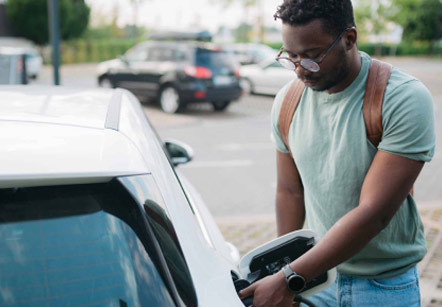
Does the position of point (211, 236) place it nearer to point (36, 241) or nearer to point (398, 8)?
point (36, 241)

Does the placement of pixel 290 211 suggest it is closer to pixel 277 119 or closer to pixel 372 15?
pixel 277 119

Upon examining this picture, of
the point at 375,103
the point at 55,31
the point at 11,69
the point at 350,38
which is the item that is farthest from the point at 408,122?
the point at 55,31

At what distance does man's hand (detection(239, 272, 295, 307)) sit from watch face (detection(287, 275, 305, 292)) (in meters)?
0.02

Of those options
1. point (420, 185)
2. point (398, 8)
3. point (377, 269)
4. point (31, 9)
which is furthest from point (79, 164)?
point (398, 8)

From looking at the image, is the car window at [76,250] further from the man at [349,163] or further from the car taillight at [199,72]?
the car taillight at [199,72]

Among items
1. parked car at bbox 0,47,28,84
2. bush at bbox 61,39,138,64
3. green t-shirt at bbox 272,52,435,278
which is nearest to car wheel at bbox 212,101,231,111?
parked car at bbox 0,47,28,84

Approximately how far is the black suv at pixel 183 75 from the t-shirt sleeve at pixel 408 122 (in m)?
12.5

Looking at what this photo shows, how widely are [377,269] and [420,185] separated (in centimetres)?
606

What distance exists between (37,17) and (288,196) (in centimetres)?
3842

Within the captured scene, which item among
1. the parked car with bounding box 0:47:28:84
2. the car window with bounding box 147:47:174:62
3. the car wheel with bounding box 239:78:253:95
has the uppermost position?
the parked car with bounding box 0:47:28:84

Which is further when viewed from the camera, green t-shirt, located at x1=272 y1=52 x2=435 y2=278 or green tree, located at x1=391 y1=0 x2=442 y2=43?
green tree, located at x1=391 y1=0 x2=442 y2=43

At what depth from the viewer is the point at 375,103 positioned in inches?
72.1

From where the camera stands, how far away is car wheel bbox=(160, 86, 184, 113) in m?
14.5

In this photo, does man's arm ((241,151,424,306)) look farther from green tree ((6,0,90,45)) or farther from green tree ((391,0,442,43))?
green tree ((391,0,442,43))
